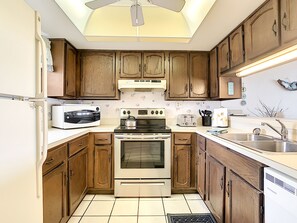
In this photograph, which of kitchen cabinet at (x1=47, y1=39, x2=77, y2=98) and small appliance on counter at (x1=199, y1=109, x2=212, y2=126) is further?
small appliance on counter at (x1=199, y1=109, x2=212, y2=126)

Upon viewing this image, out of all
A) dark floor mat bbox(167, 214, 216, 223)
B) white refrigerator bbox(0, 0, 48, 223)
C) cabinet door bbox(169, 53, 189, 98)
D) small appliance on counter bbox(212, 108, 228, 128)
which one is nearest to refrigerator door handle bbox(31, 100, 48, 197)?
white refrigerator bbox(0, 0, 48, 223)

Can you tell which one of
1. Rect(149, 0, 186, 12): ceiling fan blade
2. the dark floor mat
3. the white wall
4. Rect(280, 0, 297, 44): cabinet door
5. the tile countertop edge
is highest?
Rect(149, 0, 186, 12): ceiling fan blade

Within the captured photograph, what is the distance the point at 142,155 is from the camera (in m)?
2.70

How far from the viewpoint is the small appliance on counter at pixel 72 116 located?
100 inches

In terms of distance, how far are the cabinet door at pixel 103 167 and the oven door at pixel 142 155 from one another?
107 mm

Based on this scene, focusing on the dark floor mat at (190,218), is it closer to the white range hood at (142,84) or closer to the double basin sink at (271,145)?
the double basin sink at (271,145)

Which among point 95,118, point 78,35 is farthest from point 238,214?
point 78,35

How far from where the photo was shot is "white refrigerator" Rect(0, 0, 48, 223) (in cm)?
82

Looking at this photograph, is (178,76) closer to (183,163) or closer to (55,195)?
(183,163)

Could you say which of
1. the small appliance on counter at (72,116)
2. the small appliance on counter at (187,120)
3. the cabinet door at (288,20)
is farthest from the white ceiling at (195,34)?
the small appliance on counter at (187,120)

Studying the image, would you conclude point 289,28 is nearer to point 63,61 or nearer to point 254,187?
point 254,187

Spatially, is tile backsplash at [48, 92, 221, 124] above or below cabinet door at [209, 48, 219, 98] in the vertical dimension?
below

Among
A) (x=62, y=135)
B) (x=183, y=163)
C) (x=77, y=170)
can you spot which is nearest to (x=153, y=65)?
(x=183, y=163)

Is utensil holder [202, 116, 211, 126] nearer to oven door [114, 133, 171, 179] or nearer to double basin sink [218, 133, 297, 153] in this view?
oven door [114, 133, 171, 179]
